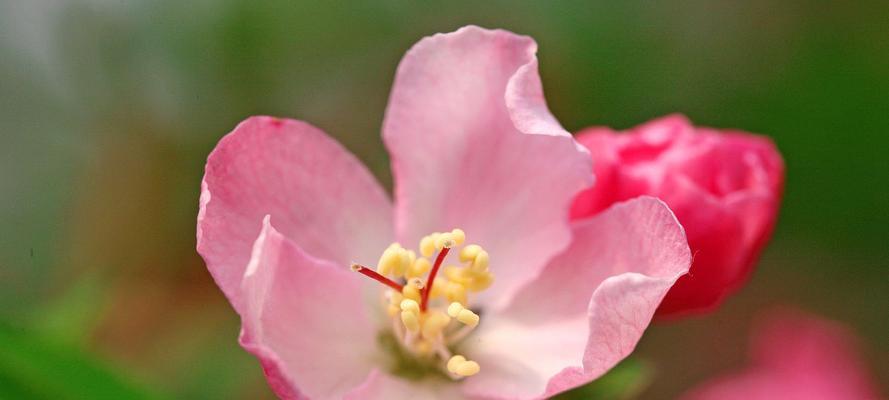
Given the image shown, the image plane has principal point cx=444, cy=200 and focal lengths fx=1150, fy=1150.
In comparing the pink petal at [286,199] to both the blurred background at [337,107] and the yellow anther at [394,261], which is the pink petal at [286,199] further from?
the blurred background at [337,107]

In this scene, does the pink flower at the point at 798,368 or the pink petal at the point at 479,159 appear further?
the pink flower at the point at 798,368

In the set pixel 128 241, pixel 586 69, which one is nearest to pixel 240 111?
pixel 128 241

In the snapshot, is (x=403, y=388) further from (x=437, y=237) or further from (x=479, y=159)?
(x=479, y=159)

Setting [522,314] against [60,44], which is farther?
[60,44]

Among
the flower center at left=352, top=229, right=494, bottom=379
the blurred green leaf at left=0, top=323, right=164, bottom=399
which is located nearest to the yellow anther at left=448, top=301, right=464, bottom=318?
the flower center at left=352, top=229, right=494, bottom=379

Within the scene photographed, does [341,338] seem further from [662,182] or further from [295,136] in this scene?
[662,182]

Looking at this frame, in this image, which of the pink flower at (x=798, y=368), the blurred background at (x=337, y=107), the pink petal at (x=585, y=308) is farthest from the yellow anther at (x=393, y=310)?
the pink flower at (x=798, y=368)

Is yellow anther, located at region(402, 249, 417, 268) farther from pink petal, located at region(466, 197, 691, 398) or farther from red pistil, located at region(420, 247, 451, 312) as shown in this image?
pink petal, located at region(466, 197, 691, 398)

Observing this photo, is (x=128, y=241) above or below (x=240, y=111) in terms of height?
below

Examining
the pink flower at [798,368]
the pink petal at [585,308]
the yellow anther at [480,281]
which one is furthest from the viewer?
the pink flower at [798,368]
